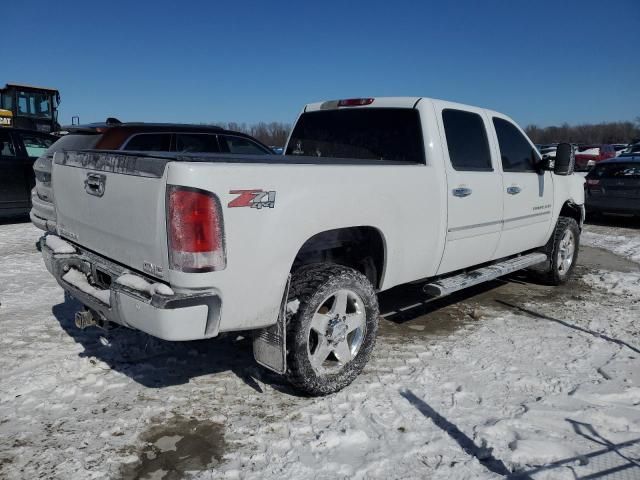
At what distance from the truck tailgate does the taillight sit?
78 millimetres

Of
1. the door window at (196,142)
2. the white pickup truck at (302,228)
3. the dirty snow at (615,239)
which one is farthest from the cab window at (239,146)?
the dirty snow at (615,239)

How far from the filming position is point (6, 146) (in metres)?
9.59

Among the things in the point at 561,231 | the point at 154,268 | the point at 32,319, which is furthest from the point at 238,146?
the point at 154,268

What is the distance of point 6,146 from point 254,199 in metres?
8.76

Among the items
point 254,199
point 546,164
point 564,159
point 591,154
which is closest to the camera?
point 254,199

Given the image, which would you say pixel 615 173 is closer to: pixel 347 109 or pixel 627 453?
pixel 347 109

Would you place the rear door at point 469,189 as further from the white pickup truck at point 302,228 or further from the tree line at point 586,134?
the tree line at point 586,134

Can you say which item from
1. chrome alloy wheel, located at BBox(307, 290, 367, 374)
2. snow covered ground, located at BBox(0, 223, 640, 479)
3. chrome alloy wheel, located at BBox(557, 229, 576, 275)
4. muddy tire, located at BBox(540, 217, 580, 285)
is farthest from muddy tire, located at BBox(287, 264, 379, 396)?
chrome alloy wheel, located at BBox(557, 229, 576, 275)

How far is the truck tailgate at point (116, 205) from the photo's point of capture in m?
2.80

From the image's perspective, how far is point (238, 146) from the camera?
316 inches

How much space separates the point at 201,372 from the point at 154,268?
1286mm

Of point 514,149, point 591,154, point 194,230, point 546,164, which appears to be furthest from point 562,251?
point 591,154

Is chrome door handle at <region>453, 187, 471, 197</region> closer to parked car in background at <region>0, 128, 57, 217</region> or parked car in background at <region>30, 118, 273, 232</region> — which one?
parked car in background at <region>30, 118, 273, 232</region>

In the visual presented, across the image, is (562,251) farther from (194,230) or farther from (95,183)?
(95,183)
